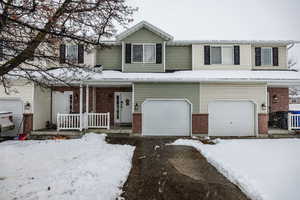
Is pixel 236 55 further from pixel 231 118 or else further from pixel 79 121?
pixel 79 121

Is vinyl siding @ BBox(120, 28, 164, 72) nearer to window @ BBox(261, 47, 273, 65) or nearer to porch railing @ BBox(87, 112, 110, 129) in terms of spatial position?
porch railing @ BBox(87, 112, 110, 129)

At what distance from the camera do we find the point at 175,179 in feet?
14.2

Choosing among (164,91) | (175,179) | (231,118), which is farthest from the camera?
(231,118)

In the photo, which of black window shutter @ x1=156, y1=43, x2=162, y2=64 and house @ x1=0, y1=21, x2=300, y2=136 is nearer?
house @ x1=0, y1=21, x2=300, y2=136

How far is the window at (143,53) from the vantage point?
1075 cm

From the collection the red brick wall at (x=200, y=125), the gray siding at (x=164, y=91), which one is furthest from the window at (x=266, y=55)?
the red brick wall at (x=200, y=125)

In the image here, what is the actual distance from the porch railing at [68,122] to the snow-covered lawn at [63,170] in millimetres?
1845

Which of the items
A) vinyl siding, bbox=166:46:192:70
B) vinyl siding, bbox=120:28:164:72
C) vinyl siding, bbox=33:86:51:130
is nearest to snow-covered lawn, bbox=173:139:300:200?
vinyl siding, bbox=120:28:164:72

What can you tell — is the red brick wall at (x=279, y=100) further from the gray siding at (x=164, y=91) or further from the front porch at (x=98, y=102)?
the front porch at (x=98, y=102)

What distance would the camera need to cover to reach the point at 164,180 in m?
4.29

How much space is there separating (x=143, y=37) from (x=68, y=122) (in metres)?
7.26

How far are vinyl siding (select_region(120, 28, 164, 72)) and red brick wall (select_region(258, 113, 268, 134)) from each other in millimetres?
6569

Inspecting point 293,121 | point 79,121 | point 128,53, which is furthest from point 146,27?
point 293,121

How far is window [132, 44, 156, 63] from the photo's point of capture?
10750mm
